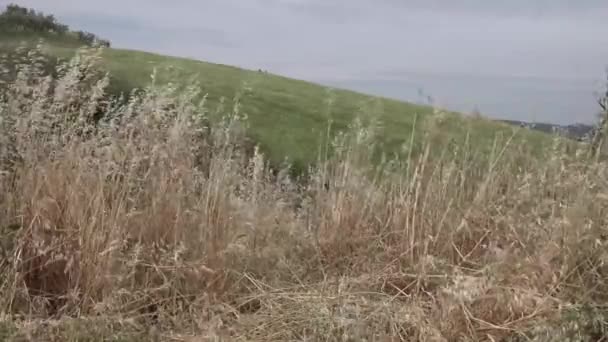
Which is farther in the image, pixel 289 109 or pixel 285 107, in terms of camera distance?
pixel 285 107

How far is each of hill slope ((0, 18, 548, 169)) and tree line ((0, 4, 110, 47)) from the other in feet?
1.58

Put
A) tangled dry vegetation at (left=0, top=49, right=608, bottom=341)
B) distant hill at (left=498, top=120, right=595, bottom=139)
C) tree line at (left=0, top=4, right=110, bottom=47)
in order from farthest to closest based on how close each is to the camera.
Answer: tree line at (left=0, top=4, right=110, bottom=47), distant hill at (left=498, top=120, right=595, bottom=139), tangled dry vegetation at (left=0, top=49, right=608, bottom=341)

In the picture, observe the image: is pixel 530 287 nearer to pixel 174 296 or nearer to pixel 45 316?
pixel 174 296

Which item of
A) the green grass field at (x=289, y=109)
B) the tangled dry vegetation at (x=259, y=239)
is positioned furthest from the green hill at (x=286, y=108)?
the tangled dry vegetation at (x=259, y=239)

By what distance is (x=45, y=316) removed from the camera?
4.36m

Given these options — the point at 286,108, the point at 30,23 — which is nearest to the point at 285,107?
the point at 286,108

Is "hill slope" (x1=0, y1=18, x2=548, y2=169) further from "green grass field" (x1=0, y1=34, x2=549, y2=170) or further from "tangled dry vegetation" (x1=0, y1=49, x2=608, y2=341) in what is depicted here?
"tangled dry vegetation" (x1=0, y1=49, x2=608, y2=341)

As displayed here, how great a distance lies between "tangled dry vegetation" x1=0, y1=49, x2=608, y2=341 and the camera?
13.7 feet

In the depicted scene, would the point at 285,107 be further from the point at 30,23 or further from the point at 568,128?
the point at 568,128

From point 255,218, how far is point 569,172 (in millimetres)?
2257

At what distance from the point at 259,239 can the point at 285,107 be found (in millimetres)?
12985

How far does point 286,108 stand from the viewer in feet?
58.4

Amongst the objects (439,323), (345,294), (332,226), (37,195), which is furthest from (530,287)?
(37,195)

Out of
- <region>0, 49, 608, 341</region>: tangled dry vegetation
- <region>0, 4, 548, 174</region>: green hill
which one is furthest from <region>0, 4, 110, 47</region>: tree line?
<region>0, 49, 608, 341</region>: tangled dry vegetation
